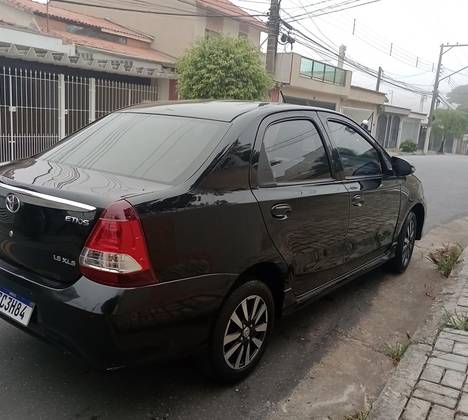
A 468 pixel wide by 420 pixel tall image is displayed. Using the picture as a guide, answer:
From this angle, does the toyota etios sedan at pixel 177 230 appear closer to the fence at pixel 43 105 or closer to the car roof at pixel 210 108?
the car roof at pixel 210 108

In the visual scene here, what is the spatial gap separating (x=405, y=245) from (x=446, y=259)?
0.62 m

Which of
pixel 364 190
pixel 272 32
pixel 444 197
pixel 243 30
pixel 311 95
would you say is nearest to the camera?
pixel 364 190

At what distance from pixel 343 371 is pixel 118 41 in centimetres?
1939

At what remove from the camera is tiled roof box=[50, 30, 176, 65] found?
16.3 meters

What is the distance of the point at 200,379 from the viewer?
10.1ft

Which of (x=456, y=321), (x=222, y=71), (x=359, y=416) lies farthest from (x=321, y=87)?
(x=359, y=416)

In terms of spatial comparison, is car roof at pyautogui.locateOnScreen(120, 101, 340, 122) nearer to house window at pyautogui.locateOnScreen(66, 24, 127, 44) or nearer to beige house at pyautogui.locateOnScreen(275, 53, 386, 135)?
house window at pyautogui.locateOnScreen(66, 24, 127, 44)

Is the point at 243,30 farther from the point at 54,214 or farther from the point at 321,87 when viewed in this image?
the point at 54,214

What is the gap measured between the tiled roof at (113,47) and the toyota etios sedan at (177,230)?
1312 centimetres

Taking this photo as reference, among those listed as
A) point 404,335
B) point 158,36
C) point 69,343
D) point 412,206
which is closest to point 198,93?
point 158,36

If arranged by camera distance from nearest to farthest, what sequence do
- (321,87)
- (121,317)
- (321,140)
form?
(121,317)
(321,140)
(321,87)

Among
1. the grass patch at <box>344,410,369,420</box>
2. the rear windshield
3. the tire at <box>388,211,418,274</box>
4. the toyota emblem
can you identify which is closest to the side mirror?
the tire at <box>388,211,418,274</box>

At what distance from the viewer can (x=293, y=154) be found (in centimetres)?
339

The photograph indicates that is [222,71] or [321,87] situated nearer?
[222,71]
